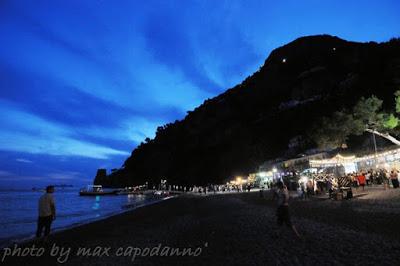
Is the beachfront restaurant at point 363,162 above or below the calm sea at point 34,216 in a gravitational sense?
above

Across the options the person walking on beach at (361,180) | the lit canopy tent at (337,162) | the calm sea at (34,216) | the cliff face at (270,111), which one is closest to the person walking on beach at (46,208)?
the calm sea at (34,216)

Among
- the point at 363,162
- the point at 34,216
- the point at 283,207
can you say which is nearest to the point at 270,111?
the point at 363,162

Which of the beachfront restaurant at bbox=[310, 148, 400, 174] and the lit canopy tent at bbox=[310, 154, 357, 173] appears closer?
the beachfront restaurant at bbox=[310, 148, 400, 174]

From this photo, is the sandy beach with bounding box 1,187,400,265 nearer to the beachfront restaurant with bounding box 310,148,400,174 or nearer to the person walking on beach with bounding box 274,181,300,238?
the person walking on beach with bounding box 274,181,300,238

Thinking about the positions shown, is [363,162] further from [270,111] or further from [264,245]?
[270,111]

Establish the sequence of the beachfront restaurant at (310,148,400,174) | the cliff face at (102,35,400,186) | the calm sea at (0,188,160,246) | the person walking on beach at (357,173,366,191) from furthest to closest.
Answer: the cliff face at (102,35,400,186), the beachfront restaurant at (310,148,400,174), the person walking on beach at (357,173,366,191), the calm sea at (0,188,160,246)

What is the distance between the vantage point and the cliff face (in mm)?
72750

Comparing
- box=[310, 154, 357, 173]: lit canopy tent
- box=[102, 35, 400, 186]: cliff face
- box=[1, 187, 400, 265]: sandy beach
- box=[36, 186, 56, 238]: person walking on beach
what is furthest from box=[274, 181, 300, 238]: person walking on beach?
box=[102, 35, 400, 186]: cliff face

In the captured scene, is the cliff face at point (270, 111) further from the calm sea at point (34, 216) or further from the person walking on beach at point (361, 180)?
the calm sea at point (34, 216)

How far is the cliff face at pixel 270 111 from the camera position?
2864 inches

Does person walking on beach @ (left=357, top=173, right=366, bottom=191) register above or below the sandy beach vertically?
above

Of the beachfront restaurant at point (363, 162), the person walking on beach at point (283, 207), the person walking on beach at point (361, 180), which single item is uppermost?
the beachfront restaurant at point (363, 162)

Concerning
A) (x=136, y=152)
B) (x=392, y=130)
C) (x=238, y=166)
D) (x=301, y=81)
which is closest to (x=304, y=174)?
(x=392, y=130)

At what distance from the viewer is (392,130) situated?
1086 inches
